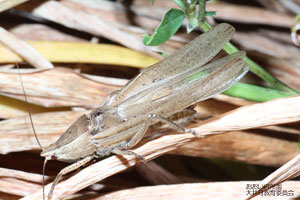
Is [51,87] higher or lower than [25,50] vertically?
lower

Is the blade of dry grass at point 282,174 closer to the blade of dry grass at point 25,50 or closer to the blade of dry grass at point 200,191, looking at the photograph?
the blade of dry grass at point 200,191

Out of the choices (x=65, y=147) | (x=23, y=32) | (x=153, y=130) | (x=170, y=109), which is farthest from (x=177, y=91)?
(x=23, y=32)

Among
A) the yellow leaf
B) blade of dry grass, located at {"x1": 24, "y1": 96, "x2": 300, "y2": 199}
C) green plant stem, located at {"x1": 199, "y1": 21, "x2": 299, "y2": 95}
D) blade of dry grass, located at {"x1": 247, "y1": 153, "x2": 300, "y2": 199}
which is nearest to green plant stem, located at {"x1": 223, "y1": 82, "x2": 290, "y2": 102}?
green plant stem, located at {"x1": 199, "y1": 21, "x2": 299, "y2": 95}

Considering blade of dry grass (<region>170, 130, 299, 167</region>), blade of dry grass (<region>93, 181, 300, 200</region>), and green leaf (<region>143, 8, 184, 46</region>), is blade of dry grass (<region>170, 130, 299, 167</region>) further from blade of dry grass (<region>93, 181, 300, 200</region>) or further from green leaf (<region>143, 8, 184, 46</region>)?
green leaf (<region>143, 8, 184, 46</region>)

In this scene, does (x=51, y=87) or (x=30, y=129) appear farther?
(x=51, y=87)

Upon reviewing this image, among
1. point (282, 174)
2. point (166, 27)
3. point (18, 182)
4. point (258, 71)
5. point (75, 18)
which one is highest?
point (75, 18)

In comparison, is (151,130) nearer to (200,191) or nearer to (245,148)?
(200,191)

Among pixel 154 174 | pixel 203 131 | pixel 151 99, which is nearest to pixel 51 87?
pixel 151 99
